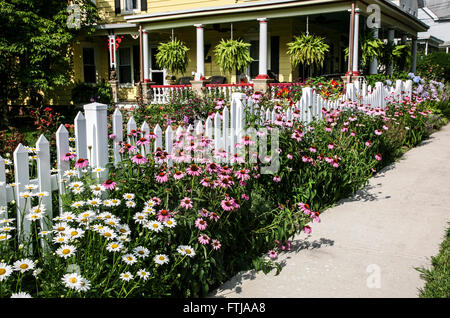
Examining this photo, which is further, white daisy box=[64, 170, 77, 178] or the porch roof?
the porch roof

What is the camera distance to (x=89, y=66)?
20.4 metres

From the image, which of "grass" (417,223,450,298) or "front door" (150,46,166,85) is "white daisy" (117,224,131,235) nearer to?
"grass" (417,223,450,298)

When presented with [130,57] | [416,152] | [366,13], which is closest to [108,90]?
[130,57]

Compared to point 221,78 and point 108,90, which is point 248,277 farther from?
point 108,90

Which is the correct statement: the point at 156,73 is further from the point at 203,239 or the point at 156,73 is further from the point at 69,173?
the point at 203,239

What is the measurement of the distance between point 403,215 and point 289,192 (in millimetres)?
1243

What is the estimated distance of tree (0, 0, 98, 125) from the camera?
15227mm

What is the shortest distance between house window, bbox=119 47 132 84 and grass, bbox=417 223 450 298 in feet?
60.1

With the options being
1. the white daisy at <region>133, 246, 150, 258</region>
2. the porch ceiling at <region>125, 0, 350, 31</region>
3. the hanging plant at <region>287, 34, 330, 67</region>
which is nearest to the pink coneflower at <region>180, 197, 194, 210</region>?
the white daisy at <region>133, 246, 150, 258</region>

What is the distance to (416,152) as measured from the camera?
7793 millimetres

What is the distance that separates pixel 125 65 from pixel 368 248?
18.4 metres

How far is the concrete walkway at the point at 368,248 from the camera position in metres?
3.15
